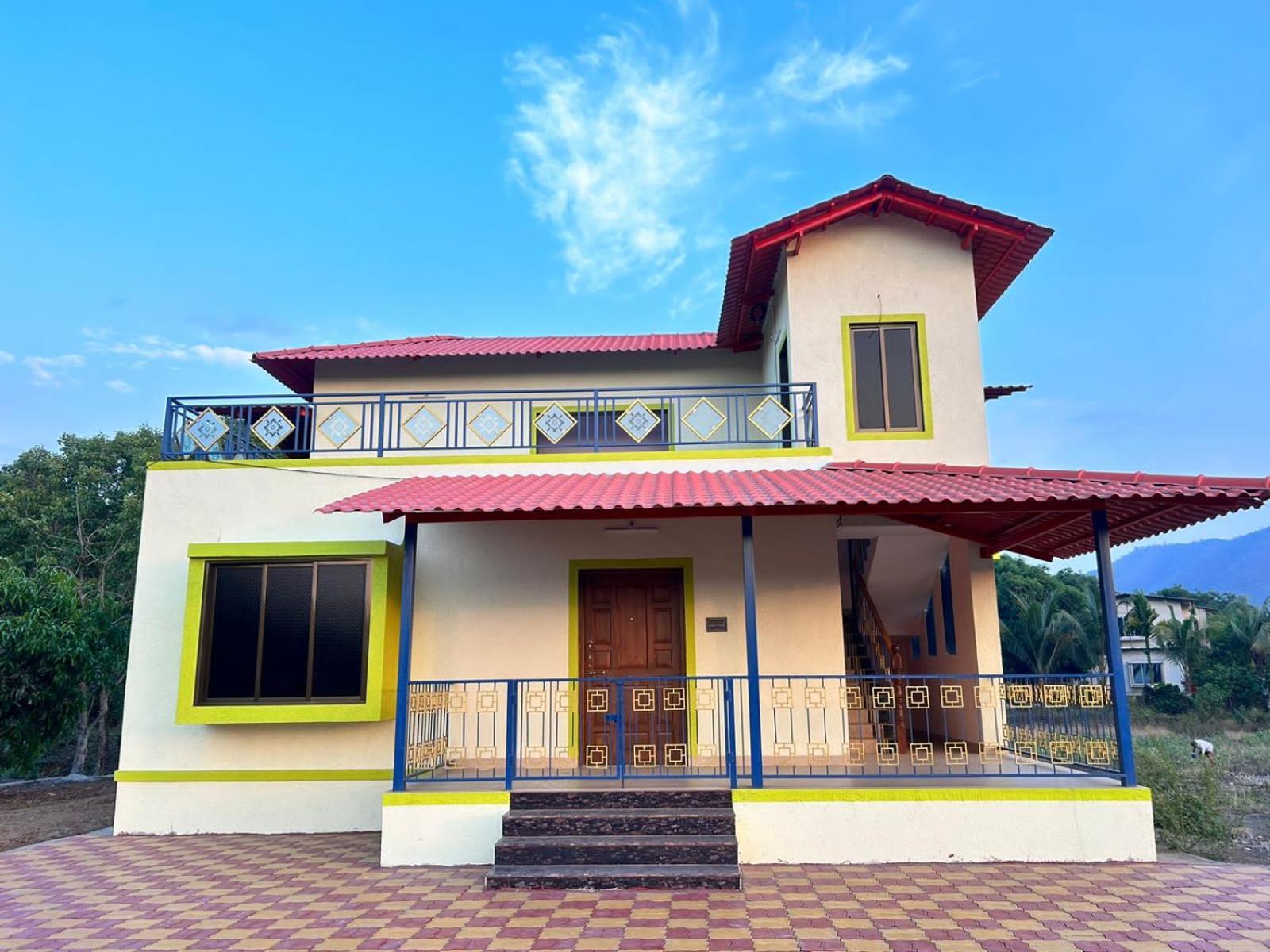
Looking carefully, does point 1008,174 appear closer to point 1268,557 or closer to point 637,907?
point 637,907

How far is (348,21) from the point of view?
1495 centimetres

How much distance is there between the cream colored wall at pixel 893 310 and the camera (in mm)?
9828

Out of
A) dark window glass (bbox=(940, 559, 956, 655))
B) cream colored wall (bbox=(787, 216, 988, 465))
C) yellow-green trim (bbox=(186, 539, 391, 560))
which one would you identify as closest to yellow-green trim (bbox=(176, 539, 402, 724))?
yellow-green trim (bbox=(186, 539, 391, 560))

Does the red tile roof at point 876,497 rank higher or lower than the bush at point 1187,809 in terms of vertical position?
higher

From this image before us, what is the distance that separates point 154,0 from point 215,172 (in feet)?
16.7

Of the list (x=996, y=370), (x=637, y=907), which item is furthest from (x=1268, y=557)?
(x=637, y=907)

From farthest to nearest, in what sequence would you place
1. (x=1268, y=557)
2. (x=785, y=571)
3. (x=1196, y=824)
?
1. (x=1268, y=557)
2. (x=1196, y=824)
3. (x=785, y=571)

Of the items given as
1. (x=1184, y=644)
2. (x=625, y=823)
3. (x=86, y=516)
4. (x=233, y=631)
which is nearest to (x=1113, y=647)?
(x=625, y=823)

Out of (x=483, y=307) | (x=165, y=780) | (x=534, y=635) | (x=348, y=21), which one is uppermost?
(x=348, y=21)

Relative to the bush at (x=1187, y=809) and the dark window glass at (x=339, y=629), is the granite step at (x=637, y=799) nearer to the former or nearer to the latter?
the dark window glass at (x=339, y=629)

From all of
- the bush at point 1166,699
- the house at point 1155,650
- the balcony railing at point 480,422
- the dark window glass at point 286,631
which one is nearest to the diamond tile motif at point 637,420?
the balcony railing at point 480,422

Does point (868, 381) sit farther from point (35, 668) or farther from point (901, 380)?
point (35, 668)

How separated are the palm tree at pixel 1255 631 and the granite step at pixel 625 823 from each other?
32.0 m

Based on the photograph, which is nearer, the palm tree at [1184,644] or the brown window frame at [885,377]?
the brown window frame at [885,377]
